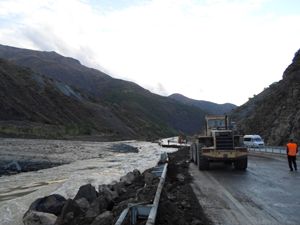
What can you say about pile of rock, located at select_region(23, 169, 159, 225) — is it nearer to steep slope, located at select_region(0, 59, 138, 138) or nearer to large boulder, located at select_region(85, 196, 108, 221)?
Result: large boulder, located at select_region(85, 196, 108, 221)

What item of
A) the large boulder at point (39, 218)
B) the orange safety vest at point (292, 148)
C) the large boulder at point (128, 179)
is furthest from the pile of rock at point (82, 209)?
the orange safety vest at point (292, 148)

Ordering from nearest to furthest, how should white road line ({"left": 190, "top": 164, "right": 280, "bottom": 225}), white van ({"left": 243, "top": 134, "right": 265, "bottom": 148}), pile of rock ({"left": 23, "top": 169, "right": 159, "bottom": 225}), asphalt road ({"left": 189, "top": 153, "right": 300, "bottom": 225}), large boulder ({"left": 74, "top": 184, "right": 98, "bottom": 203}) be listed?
1. white road line ({"left": 190, "top": 164, "right": 280, "bottom": 225})
2. pile of rock ({"left": 23, "top": 169, "right": 159, "bottom": 225})
3. asphalt road ({"left": 189, "top": 153, "right": 300, "bottom": 225})
4. large boulder ({"left": 74, "top": 184, "right": 98, "bottom": 203})
5. white van ({"left": 243, "top": 134, "right": 265, "bottom": 148})

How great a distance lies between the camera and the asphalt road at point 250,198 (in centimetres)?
1079

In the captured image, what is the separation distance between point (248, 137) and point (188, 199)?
43.3m

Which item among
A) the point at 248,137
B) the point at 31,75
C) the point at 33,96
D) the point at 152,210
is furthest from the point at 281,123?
the point at 31,75

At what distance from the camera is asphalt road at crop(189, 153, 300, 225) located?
10.8 metres

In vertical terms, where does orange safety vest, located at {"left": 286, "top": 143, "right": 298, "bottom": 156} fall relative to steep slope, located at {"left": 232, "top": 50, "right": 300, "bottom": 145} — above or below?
below

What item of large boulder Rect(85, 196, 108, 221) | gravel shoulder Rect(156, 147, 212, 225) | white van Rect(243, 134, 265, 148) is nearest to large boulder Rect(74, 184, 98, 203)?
large boulder Rect(85, 196, 108, 221)

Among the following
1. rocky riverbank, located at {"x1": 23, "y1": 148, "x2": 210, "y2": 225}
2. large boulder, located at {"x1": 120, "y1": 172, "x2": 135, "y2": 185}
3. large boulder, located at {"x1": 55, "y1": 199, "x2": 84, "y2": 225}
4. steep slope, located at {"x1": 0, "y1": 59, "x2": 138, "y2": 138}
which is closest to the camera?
rocky riverbank, located at {"x1": 23, "y1": 148, "x2": 210, "y2": 225}

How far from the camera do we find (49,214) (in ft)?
38.8

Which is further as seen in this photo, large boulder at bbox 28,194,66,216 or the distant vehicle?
the distant vehicle

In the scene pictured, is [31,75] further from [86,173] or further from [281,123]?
[86,173]

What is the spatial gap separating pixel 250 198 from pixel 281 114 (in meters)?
44.3

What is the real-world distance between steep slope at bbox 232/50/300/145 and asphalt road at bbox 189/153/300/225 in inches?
1137
